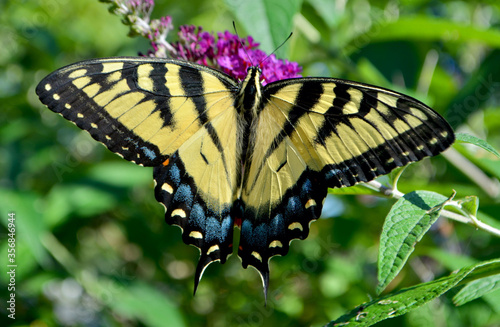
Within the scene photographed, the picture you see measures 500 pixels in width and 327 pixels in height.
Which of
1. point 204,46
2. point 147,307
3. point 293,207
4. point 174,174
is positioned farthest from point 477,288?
point 147,307

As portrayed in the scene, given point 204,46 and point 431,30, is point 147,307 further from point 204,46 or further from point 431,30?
point 431,30

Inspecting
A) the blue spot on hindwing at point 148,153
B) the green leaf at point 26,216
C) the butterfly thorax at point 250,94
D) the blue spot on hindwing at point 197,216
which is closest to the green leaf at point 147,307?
the green leaf at point 26,216

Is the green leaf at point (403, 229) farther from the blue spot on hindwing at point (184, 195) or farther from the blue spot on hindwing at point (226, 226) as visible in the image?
the blue spot on hindwing at point (184, 195)

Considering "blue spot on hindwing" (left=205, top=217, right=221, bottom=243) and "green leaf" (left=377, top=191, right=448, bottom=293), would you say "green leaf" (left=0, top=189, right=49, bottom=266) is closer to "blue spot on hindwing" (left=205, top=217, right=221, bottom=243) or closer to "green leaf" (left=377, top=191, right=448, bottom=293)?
"blue spot on hindwing" (left=205, top=217, right=221, bottom=243)

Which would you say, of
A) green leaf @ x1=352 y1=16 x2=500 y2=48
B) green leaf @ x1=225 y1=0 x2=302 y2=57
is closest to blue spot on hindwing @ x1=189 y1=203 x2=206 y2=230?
green leaf @ x1=225 y1=0 x2=302 y2=57

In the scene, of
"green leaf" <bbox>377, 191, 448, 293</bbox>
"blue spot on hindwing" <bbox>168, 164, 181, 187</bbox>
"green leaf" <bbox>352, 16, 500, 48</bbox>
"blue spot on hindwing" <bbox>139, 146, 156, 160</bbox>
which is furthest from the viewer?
A: "green leaf" <bbox>352, 16, 500, 48</bbox>

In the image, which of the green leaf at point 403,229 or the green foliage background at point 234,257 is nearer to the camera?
the green leaf at point 403,229
